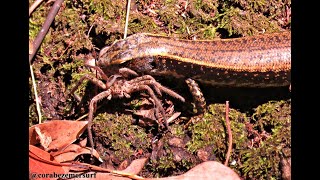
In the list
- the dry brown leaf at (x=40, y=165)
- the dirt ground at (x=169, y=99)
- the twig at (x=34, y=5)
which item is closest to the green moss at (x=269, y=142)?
the dirt ground at (x=169, y=99)

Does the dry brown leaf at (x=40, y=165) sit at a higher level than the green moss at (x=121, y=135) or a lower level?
lower

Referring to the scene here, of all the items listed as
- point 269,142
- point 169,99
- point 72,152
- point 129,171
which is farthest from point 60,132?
point 269,142

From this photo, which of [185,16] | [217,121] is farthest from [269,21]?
[217,121]

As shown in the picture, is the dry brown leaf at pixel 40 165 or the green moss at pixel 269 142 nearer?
the dry brown leaf at pixel 40 165

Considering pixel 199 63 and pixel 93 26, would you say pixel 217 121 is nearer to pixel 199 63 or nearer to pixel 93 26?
pixel 199 63

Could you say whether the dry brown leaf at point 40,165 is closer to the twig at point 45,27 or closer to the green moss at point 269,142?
the twig at point 45,27

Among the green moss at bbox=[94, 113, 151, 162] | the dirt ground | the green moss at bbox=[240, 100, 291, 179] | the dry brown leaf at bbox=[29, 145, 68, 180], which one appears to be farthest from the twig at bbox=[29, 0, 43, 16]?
the green moss at bbox=[240, 100, 291, 179]

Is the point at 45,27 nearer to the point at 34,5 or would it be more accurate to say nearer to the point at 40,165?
the point at 34,5
